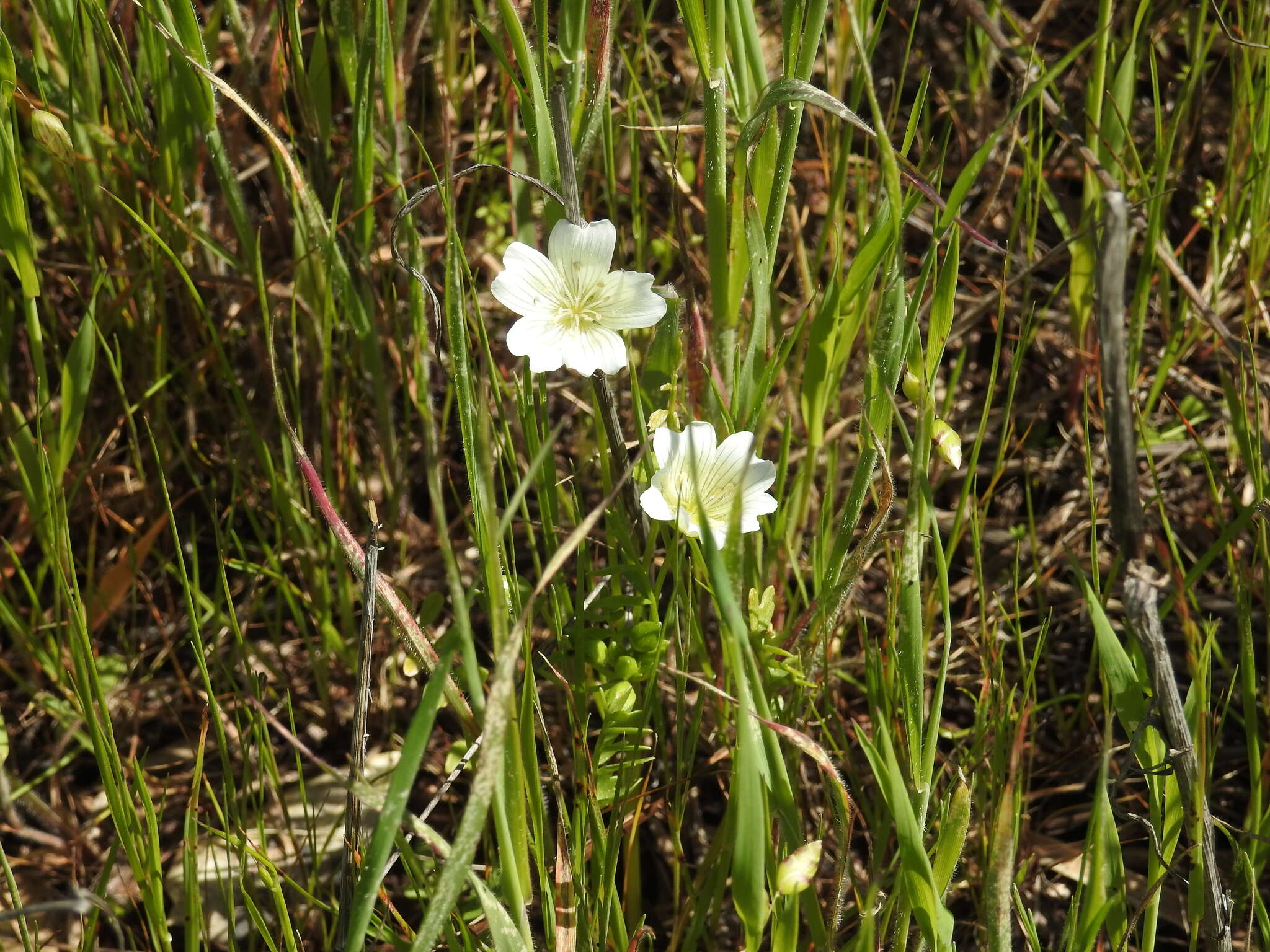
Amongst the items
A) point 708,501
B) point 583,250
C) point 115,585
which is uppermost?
point 583,250

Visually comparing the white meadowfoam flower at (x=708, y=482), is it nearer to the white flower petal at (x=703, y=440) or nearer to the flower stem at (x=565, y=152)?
the white flower petal at (x=703, y=440)

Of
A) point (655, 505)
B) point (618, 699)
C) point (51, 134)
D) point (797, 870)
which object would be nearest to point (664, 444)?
point (655, 505)

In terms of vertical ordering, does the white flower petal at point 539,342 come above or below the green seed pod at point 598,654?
above

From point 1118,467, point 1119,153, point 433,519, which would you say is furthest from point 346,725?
point 1119,153

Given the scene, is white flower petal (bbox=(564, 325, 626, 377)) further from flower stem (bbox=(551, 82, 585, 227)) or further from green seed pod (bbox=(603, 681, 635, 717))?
green seed pod (bbox=(603, 681, 635, 717))

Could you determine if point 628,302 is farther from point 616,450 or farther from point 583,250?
point 616,450

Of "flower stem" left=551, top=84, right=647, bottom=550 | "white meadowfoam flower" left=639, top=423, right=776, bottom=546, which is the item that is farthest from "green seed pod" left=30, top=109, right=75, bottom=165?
"white meadowfoam flower" left=639, top=423, right=776, bottom=546

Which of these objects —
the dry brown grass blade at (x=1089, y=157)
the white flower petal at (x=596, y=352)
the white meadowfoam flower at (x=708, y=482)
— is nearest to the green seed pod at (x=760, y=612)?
the white meadowfoam flower at (x=708, y=482)
